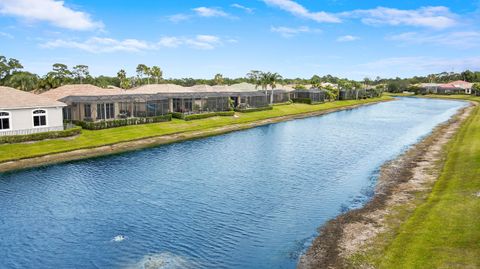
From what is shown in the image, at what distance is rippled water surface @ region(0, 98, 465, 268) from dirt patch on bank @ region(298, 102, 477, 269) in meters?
1.09

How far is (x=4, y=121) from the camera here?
167ft

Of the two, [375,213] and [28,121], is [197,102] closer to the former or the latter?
[28,121]

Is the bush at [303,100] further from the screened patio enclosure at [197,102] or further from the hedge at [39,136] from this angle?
the hedge at [39,136]

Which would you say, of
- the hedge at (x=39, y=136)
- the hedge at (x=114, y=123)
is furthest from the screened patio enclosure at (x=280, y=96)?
the hedge at (x=39, y=136)

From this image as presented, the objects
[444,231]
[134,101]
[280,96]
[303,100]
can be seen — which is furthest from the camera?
[303,100]

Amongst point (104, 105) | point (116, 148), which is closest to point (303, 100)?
point (104, 105)

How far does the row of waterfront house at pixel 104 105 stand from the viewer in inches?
2068

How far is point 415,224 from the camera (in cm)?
2453

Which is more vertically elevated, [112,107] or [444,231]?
[112,107]

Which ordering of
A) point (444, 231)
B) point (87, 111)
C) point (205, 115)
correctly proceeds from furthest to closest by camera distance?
1. point (205, 115)
2. point (87, 111)
3. point (444, 231)

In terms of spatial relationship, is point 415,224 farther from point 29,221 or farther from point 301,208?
point 29,221

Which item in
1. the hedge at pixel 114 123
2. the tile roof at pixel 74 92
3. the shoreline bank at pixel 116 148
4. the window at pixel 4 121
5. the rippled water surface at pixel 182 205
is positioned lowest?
the rippled water surface at pixel 182 205

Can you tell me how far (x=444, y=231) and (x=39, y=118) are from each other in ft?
167

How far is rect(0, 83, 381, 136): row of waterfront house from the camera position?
5253cm
